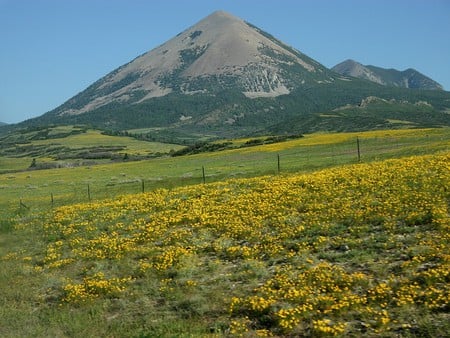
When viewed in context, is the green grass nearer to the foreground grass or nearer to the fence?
the fence

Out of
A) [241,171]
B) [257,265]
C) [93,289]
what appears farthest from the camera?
[241,171]

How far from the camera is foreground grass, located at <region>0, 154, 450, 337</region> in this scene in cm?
1329

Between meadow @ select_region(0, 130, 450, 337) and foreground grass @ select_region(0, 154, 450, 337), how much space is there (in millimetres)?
53

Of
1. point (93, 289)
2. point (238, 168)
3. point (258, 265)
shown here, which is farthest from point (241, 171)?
point (93, 289)

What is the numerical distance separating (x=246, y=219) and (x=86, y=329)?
32.4 ft

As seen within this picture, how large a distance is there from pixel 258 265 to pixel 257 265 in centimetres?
8

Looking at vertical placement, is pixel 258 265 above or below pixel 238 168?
below

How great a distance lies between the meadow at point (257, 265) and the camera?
13.3 meters

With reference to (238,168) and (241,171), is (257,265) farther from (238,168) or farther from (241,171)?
(238,168)

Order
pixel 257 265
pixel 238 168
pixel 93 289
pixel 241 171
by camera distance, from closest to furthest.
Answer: pixel 257 265
pixel 93 289
pixel 241 171
pixel 238 168

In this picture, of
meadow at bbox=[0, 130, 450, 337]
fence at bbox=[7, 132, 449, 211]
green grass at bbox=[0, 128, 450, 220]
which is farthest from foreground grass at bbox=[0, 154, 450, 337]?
green grass at bbox=[0, 128, 450, 220]

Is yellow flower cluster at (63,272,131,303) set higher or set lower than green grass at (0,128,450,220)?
lower

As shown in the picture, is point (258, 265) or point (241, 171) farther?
point (241, 171)

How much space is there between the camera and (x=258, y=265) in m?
17.5
